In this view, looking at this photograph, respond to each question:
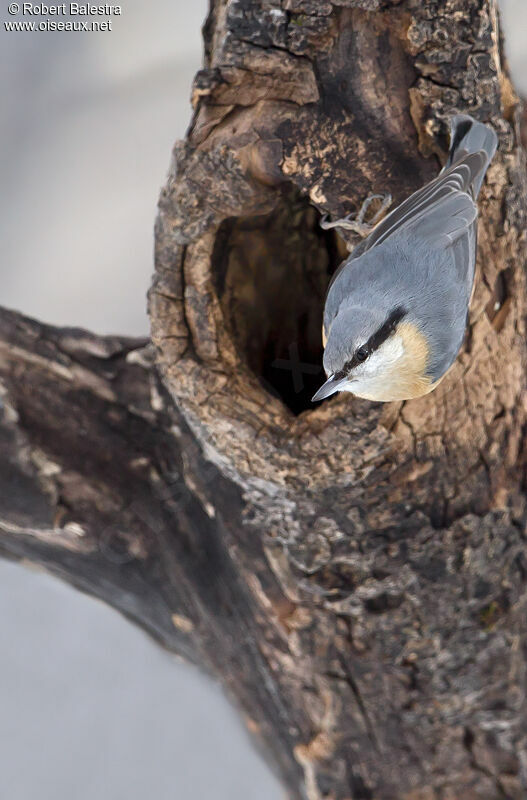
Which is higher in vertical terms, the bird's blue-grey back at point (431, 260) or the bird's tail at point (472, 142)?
the bird's tail at point (472, 142)

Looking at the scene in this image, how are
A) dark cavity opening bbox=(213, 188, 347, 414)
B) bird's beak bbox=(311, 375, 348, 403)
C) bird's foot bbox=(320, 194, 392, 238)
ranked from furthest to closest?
dark cavity opening bbox=(213, 188, 347, 414) → bird's foot bbox=(320, 194, 392, 238) → bird's beak bbox=(311, 375, 348, 403)

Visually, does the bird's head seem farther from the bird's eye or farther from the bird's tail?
the bird's tail

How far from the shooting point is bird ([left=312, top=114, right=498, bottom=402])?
874mm

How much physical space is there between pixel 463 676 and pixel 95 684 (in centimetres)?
144

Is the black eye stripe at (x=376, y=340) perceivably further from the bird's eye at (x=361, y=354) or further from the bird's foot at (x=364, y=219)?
the bird's foot at (x=364, y=219)

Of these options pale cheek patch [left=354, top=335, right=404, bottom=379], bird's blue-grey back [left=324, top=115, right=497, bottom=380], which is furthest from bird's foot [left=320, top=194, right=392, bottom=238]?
pale cheek patch [left=354, top=335, right=404, bottom=379]

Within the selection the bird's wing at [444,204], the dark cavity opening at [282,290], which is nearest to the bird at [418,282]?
the bird's wing at [444,204]

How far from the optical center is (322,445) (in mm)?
1004

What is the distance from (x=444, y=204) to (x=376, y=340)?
0.18 metres

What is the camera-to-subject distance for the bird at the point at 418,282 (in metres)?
0.87

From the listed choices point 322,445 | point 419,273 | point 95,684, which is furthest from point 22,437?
point 95,684

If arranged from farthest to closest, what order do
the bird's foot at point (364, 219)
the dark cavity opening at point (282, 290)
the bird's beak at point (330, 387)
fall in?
the dark cavity opening at point (282, 290) → the bird's foot at point (364, 219) → the bird's beak at point (330, 387)

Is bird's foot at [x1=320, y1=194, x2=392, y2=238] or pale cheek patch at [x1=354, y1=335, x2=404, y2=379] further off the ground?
bird's foot at [x1=320, y1=194, x2=392, y2=238]

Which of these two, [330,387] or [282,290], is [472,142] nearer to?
[330,387]
